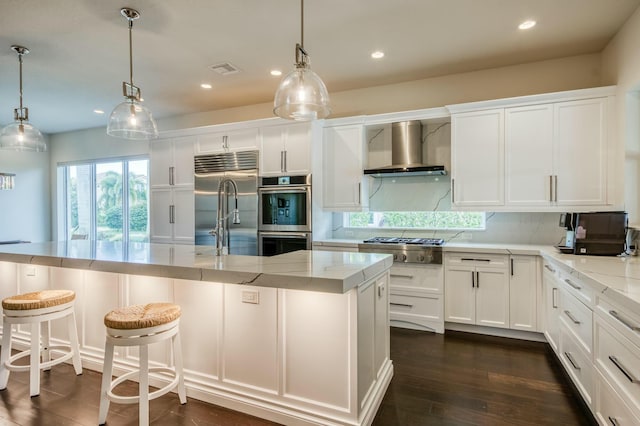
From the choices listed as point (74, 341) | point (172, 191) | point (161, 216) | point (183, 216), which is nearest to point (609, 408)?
point (74, 341)

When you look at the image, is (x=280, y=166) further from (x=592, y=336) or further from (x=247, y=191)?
(x=592, y=336)

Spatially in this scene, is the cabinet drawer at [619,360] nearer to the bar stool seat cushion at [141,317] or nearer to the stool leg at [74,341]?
the bar stool seat cushion at [141,317]

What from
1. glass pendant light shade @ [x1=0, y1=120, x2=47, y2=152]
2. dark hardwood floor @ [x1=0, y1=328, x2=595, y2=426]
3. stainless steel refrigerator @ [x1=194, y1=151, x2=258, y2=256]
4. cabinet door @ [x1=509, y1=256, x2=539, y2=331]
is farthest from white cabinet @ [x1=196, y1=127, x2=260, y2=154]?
cabinet door @ [x1=509, y1=256, x2=539, y2=331]

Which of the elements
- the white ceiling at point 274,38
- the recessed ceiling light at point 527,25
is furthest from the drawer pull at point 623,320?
the recessed ceiling light at point 527,25

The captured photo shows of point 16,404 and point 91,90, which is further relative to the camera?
point 91,90

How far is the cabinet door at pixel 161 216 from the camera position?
4.89 metres

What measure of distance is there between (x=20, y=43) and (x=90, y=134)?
12.5 ft

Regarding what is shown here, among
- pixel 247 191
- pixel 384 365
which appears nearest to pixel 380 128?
pixel 247 191

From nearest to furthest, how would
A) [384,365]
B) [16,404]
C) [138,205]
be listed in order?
1. [16,404]
2. [384,365]
3. [138,205]

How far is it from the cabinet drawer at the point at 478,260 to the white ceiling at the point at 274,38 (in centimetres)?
201

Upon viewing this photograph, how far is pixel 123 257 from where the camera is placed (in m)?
2.26

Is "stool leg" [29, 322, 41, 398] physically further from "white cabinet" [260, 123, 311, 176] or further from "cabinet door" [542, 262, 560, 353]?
"cabinet door" [542, 262, 560, 353]

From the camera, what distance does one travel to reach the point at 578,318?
6.82 feet

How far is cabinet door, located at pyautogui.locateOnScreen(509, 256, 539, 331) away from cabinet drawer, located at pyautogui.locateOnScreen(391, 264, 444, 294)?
650mm
